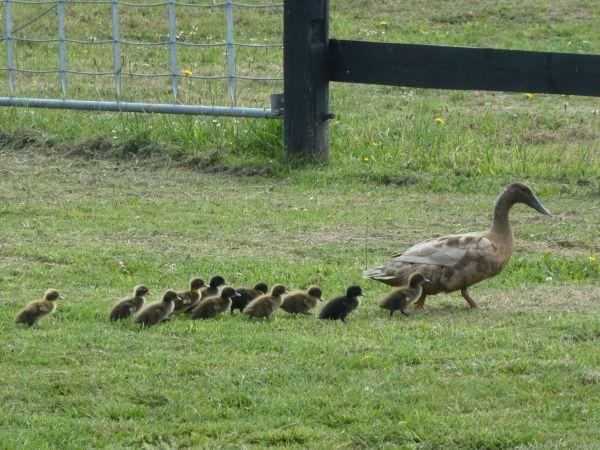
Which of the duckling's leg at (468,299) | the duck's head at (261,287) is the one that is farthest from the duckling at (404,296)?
the duck's head at (261,287)

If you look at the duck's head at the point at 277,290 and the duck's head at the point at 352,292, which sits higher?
the duck's head at the point at 352,292

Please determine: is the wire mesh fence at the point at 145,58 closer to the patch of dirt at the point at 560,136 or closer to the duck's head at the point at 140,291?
the patch of dirt at the point at 560,136

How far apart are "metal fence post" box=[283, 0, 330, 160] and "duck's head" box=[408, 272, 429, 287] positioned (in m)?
5.25

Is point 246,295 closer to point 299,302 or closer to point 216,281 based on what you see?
point 216,281

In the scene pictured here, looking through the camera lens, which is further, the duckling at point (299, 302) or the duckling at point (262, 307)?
the duckling at point (299, 302)

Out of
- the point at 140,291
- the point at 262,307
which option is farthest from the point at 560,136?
the point at 140,291

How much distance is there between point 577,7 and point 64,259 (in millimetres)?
15069

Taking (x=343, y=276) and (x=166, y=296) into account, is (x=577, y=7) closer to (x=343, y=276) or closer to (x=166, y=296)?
(x=343, y=276)

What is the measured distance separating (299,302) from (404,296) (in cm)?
72

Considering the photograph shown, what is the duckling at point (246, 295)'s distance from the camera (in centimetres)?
872

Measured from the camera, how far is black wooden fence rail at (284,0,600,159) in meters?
12.8

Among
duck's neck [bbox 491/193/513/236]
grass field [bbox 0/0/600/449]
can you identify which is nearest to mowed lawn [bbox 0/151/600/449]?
grass field [bbox 0/0/600/449]

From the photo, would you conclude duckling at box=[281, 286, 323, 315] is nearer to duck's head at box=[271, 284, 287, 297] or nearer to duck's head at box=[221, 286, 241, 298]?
duck's head at box=[271, 284, 287, 297]

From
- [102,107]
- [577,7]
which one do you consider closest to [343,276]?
[102,107]
